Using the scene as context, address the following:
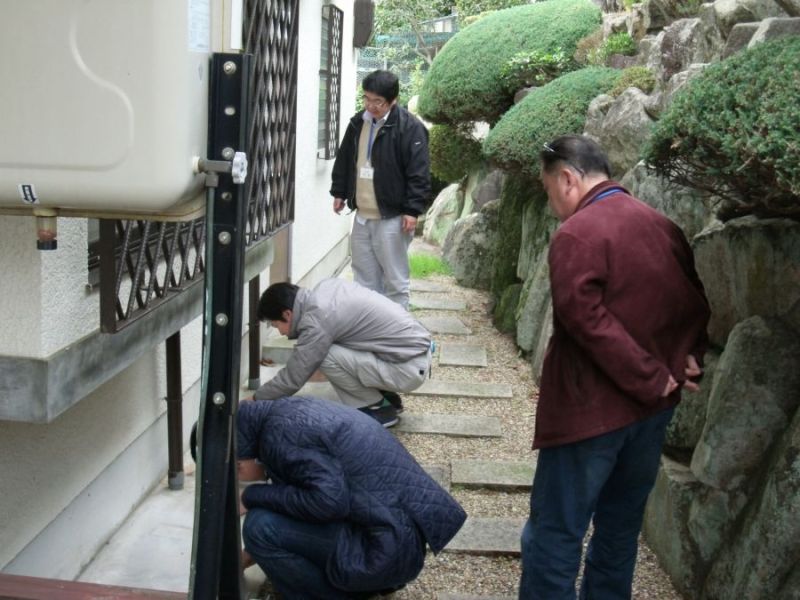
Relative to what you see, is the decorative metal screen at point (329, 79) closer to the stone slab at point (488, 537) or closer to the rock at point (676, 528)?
the stone slab at point (488, 537)

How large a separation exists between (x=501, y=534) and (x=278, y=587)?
1.34 m

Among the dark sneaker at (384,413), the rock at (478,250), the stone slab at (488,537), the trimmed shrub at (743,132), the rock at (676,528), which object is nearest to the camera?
the trimmed shrub at (743,132)

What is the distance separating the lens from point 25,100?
1.91 m

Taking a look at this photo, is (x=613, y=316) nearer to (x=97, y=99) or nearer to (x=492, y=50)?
(x=97, y=99)

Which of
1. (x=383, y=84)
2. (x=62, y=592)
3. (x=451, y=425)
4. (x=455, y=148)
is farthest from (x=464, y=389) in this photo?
(x=455, y=148)

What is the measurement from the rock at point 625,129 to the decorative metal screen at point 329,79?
10.9 feet

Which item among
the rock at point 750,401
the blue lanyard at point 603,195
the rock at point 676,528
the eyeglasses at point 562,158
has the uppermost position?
the eyeglasses at point 562,158

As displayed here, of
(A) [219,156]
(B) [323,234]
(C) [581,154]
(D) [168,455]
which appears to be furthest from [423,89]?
(A) [219,156]

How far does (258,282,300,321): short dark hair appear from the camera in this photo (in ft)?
15.4

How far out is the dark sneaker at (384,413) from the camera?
5754mm

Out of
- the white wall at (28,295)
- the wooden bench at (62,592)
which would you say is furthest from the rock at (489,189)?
the wooden bench at (62,592)

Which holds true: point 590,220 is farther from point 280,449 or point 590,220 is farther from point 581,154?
point 280,449

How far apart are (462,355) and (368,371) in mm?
2403

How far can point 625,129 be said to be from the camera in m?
6.06
